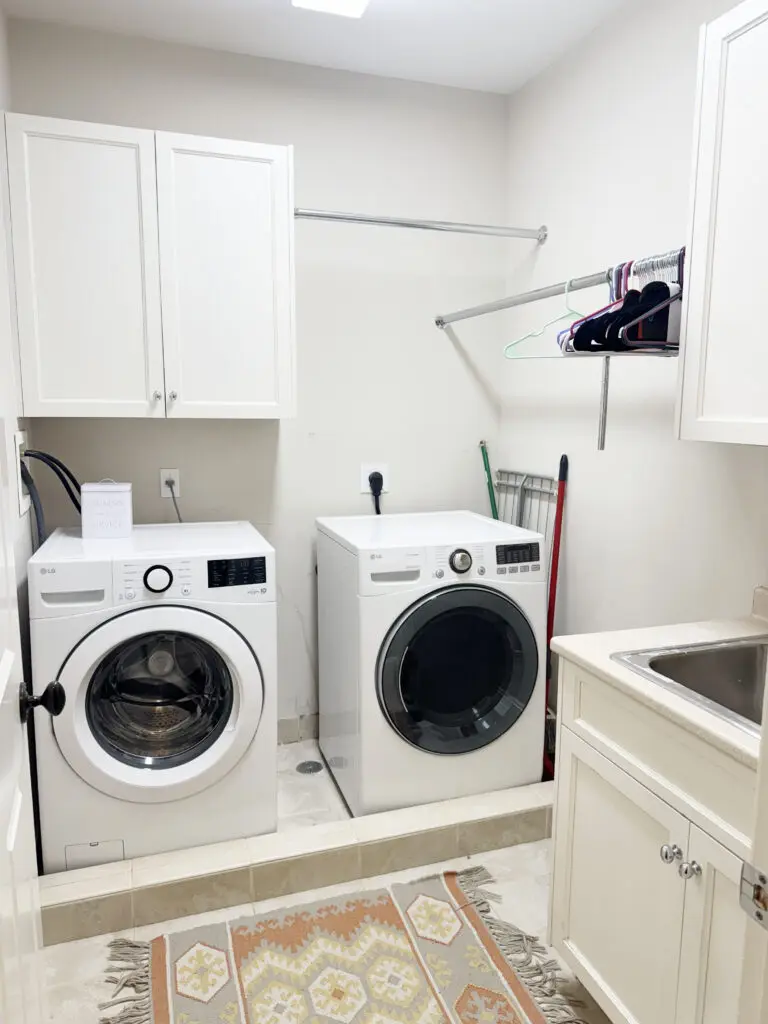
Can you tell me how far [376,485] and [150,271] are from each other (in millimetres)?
1178

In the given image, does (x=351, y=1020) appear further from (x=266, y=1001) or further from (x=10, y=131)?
Answer: (x=10, y=131)

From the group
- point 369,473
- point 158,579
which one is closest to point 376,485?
point 369,473

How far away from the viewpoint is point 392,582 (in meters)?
2.19

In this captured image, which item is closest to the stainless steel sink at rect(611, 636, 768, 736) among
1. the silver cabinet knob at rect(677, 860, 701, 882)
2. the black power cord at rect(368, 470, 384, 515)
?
the silver cabinet knob at rect(677, 860, 701, 882)

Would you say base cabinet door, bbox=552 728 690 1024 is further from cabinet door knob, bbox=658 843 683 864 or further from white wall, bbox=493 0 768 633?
white wall, bbox=493 0 768 633

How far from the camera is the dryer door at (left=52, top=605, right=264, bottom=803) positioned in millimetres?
1974

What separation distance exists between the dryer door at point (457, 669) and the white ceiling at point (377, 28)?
73.5 inches

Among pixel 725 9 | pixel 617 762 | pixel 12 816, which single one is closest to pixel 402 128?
pixel 725 9

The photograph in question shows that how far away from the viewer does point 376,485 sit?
114 inches

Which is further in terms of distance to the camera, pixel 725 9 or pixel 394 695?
pixel 394 695

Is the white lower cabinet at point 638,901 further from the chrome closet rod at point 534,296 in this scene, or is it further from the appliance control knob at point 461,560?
the chrome closet rod at point 534,296

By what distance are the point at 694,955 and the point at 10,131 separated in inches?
103

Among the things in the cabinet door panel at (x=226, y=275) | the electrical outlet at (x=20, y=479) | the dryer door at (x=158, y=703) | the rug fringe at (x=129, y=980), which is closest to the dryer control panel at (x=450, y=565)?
the dryer door at (x=158, y=703)

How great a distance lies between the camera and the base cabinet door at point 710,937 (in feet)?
3.86
